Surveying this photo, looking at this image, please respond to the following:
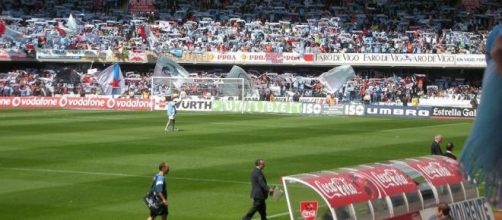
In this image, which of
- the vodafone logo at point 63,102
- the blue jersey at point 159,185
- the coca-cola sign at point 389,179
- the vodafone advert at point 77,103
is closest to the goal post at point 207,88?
the vodafone advert at point 77,103

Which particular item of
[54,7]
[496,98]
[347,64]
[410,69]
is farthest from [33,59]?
[496,98]

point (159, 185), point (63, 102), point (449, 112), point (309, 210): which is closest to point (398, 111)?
point (449, 112)

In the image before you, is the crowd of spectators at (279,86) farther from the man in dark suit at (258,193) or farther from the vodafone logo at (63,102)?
the man in dark suit at (258,193)

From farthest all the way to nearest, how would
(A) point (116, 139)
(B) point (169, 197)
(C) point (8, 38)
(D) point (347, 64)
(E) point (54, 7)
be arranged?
(E) point (54, 7) < (C) point (8, 38) < (D) point (347, 64) < (A) point (116, 139) < (B) point (169, 197)

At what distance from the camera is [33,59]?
7619 cm

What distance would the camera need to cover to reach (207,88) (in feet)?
217

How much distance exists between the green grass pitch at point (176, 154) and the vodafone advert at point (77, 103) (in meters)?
7.51

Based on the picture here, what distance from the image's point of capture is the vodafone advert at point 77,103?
6515 cm

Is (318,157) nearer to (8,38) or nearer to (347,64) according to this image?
(347,64)

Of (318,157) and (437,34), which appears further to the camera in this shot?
(437,34)

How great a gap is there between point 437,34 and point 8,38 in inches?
1315

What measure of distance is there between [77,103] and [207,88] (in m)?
9.21

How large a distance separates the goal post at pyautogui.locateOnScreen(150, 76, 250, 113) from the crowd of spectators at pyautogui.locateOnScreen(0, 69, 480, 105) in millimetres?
70

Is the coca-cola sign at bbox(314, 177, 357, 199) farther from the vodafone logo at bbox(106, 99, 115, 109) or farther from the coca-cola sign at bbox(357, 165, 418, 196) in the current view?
the vodafone logo at bbox(106, 99, 115, 109)
